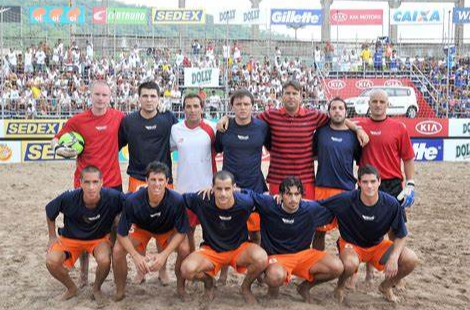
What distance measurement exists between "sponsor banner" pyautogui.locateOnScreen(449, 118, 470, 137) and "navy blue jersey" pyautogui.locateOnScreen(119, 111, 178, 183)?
611 inches

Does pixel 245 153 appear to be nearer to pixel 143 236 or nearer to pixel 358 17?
pixel 143 236

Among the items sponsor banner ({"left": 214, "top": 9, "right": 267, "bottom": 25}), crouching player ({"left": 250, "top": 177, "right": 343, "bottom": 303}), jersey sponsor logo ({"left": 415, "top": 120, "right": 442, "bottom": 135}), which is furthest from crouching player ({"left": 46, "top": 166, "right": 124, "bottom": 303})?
sponsor banner ({"left": 214, "top": 9, "right": 267, "bottom": 25})

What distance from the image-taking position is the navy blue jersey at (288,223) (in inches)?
234

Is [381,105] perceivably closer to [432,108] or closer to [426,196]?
[426,196]

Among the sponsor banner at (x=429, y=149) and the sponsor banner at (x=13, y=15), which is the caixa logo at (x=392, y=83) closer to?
the sponsor banner at (x=429, y=149)

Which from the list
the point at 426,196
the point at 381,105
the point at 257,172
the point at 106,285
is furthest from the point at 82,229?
the point at 426,196

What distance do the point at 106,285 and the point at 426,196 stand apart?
795 centimetres

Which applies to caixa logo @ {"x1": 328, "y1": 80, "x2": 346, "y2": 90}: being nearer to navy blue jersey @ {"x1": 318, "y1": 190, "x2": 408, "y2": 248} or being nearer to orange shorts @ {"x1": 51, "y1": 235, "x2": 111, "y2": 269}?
navy blue jersey @ {"x1": 318, "y1": 190, "x2": 408, "y2": 248}

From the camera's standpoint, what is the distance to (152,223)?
607cm

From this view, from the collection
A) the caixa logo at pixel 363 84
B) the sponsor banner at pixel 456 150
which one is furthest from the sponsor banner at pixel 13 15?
the sponsor banner at pixel 456 150

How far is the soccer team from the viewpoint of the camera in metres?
5.90

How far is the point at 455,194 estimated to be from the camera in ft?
41.8

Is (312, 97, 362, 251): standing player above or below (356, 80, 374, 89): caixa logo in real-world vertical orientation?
below

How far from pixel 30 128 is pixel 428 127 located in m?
12.5
